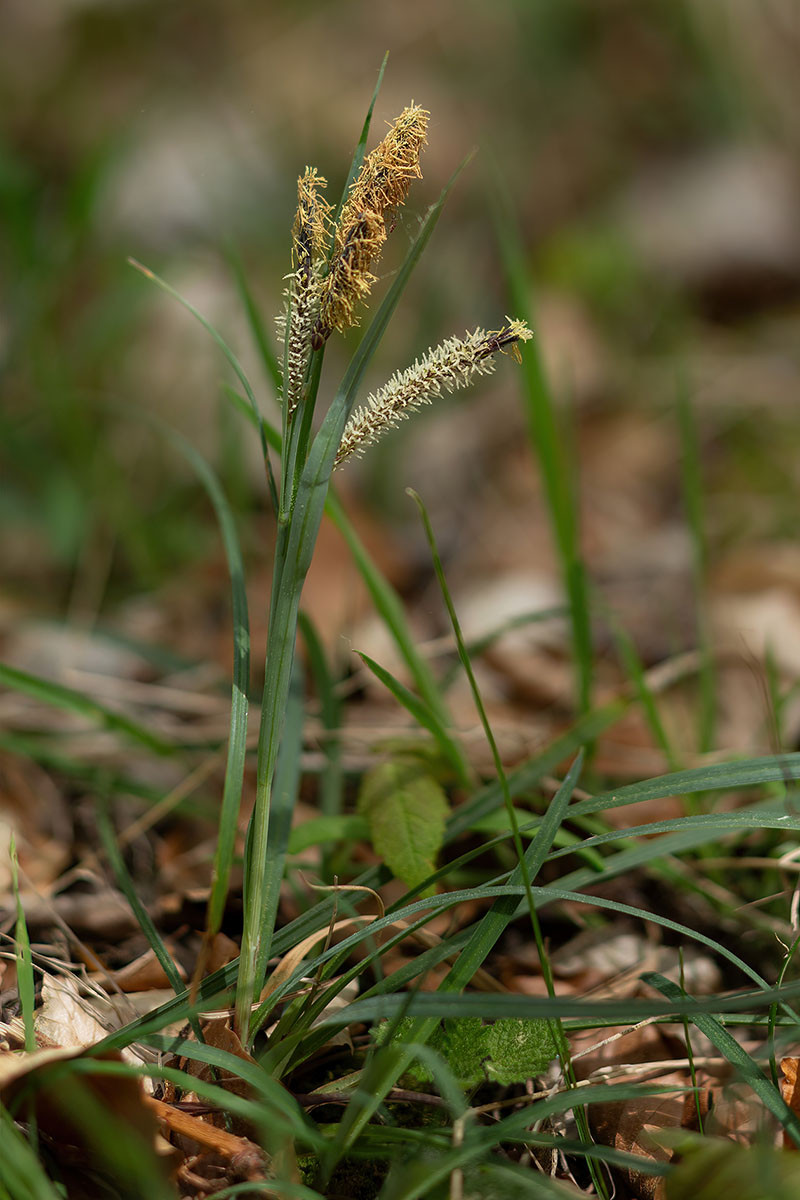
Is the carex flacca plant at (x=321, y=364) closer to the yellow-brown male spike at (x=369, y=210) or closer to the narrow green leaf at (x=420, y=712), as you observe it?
the yellow-brown male spike at (x=369, y=210)

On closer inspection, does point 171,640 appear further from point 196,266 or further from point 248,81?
point 248,81

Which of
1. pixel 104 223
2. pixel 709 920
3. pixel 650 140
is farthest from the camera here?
pixel 650 140

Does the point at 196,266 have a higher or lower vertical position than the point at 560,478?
higher

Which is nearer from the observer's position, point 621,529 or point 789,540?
point 789,540

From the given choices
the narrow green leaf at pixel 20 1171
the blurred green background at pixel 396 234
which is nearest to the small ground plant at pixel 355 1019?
the narrow green leaf at pixel 20 1171

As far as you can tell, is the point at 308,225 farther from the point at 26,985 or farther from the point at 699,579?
the point at 699,579

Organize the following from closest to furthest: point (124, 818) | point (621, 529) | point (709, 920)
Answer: point (709, 920) < point (124, 818) < point (621, 529)

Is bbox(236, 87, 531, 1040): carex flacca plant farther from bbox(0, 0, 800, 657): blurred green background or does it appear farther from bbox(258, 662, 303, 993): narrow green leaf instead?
bbox(0, 0, 800, 657): blurred green background

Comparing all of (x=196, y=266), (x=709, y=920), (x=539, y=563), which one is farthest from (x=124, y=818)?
(x=196, y=266)
